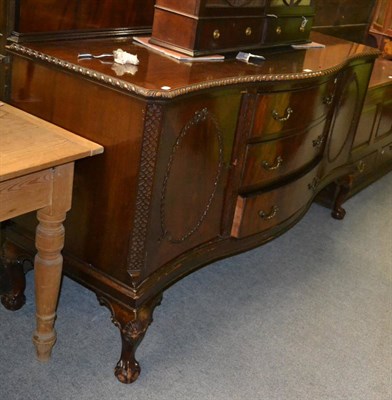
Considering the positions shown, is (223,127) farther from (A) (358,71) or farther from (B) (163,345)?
(A) (358,71)

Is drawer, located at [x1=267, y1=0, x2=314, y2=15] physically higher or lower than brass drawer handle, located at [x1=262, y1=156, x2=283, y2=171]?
higher

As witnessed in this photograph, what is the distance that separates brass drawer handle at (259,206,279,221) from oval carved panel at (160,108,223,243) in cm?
28

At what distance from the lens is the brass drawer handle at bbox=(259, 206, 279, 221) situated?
2274mm

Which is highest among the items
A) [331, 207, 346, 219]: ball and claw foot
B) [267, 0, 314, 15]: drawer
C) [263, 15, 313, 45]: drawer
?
[267, 0, 314, 15]: drawer

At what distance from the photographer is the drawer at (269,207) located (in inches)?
86.4

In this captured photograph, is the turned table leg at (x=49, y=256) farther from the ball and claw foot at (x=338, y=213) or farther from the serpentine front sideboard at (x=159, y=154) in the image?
the ball and claw foot at (x=338, y=213)

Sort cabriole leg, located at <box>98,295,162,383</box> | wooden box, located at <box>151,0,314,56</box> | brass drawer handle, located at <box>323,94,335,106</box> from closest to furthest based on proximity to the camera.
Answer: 1. cabriole leg, located at <box>98,295,162,383</box>
2. wooden box, located at <box>151,0,314,56</box>
3. brass drawer handle, located at <box>323,94,335,106</box>

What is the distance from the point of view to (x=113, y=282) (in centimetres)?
192

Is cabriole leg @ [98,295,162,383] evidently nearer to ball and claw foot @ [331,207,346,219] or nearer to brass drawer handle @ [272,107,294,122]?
brass drawer handle @ [272,107,294,122]

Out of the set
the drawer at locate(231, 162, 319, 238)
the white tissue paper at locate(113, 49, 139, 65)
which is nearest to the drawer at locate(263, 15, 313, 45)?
the drawer at locate(231, 162, 319, 238)

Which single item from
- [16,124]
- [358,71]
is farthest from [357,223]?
[16,124]

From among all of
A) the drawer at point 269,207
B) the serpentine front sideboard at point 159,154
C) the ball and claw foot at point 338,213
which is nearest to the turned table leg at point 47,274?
the serpentine front sideboard at point 159,154

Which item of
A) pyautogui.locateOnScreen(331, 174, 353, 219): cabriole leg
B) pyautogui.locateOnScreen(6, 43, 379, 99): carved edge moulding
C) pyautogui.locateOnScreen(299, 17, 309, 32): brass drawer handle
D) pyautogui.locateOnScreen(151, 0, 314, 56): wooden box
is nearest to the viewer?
pyautogui.locateOnScreen(6, 43, 379, 99): carved edge moulding

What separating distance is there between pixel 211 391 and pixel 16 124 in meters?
1.01
